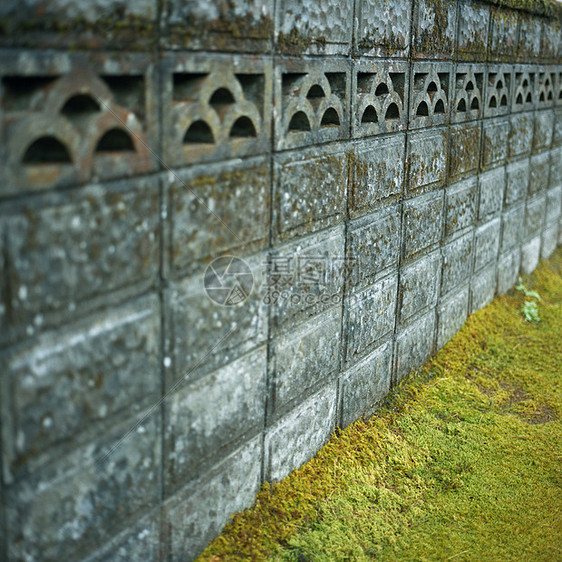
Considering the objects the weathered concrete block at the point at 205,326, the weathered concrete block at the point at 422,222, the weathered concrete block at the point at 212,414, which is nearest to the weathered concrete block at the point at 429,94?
the weathered concrete block at the point at 422,222

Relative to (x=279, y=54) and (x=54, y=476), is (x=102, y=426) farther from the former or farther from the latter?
(x=279, y=54)

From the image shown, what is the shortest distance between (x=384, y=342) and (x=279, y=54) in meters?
1.85

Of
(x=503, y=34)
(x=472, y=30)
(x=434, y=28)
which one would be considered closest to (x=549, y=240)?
(x=503, y=34)

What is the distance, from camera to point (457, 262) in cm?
479

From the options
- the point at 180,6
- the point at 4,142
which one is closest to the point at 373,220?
the point at 180,6

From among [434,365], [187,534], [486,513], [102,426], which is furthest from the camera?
[434,365]

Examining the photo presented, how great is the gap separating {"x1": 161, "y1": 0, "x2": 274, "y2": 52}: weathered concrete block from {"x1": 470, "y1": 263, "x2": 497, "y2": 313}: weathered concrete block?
10.6 feet

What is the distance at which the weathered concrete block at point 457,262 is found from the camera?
4605mm

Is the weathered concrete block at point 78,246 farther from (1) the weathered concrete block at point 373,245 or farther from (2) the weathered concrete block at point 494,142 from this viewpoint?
(2) the weathered concrete block at point 494,142

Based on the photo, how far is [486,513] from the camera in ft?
10.3

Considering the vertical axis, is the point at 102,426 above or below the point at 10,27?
below

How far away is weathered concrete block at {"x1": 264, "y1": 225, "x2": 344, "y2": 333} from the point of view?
282cm

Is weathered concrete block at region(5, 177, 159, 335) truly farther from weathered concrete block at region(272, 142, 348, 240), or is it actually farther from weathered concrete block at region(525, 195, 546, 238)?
weathered concrete block at region(525, 195, 546, 238)

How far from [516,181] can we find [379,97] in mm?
2888
